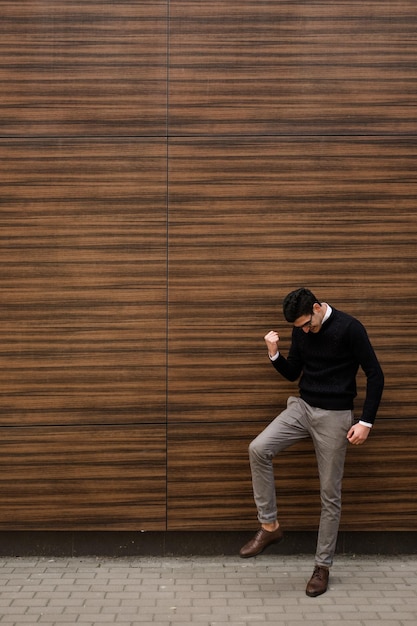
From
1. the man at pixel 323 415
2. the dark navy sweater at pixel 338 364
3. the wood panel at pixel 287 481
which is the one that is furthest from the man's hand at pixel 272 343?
the wood panel at pixel 287 481

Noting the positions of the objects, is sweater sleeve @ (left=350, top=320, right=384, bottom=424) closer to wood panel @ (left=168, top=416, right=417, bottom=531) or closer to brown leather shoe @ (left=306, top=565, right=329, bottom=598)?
wood panel @ (left=168, top=416, right=417, bottom=531)

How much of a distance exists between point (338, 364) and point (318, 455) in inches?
24.8

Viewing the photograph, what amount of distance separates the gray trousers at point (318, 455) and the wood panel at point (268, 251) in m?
0.44

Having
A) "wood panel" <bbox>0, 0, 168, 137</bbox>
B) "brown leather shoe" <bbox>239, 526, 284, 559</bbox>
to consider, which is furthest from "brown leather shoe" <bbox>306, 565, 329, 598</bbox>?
"wood panel" <bbox>0, 0, 168, 137</bbox>

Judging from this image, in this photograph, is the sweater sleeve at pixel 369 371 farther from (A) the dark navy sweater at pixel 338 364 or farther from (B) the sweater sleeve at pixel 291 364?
(B) the sweater sleeve at pixel 291 364

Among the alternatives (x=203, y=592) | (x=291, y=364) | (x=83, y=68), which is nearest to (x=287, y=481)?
(x=291, y=364)

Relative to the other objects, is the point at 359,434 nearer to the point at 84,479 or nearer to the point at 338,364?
the point at 338,364

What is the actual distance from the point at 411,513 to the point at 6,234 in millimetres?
3599

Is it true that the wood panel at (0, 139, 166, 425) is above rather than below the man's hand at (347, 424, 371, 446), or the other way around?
above

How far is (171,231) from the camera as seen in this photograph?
5.38 m

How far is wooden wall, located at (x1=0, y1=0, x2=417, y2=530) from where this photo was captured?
211 inches

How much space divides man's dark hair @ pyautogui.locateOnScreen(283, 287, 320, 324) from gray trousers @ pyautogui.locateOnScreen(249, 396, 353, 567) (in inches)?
27.4

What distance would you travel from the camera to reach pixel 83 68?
211 inches

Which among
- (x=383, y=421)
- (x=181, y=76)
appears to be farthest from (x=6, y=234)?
(x=383, y=421)
